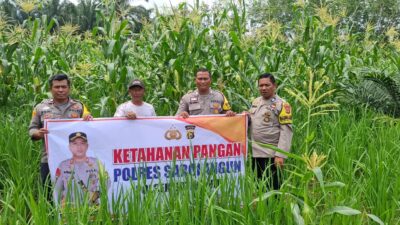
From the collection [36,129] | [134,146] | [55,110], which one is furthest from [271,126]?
[36,129]

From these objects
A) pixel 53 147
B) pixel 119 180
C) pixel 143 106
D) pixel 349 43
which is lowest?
pixel 119 180

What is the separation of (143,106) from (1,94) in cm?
246

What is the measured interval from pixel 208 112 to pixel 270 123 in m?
0.75

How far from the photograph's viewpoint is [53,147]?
4043mm

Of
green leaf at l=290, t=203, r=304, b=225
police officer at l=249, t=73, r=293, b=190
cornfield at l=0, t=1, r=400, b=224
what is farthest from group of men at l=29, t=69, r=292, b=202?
green leaf at l=290, t=203, r=304, b=225

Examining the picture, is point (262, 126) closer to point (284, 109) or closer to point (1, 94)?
point (284, 109)

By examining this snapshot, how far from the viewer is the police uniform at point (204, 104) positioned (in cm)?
489

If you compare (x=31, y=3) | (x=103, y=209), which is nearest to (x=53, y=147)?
(x=103, y=209)

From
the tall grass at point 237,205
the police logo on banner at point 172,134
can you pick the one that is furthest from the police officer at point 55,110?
the tall grass at point 237,205

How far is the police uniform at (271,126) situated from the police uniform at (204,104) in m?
0.47

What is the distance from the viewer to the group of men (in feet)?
13.6

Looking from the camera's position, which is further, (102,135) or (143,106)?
(143,106)

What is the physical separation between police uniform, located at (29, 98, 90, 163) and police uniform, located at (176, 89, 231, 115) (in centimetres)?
114

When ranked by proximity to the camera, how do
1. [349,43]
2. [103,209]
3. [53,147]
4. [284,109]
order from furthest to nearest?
1. [349,43]
2. [284,109]
3. [53,147]
4. [103,209]
